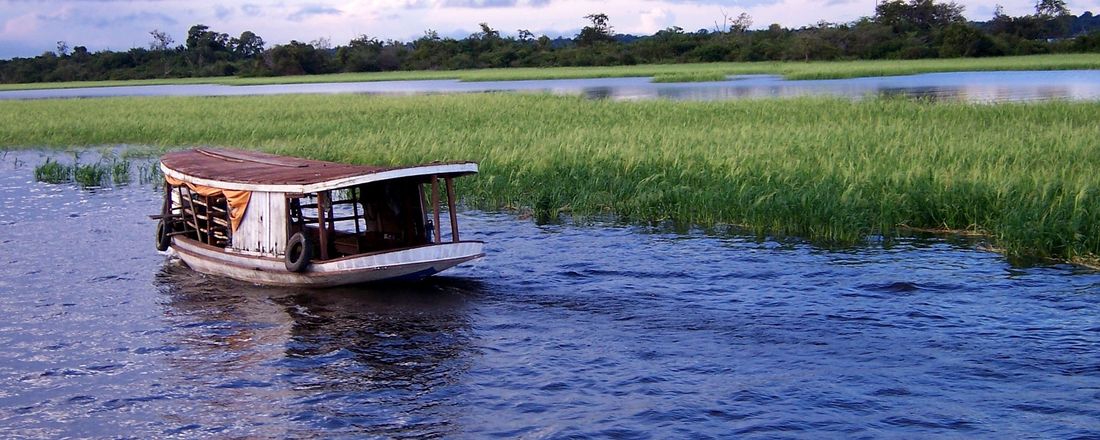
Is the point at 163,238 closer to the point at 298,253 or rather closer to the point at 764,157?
the point at 298,253

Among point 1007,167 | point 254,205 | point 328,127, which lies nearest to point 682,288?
point 254,205

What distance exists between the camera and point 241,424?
9.03 meters

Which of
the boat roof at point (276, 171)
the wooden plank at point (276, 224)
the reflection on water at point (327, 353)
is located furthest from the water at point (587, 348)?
the boat roof at point (276, 171)

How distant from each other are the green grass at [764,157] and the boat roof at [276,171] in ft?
16.0

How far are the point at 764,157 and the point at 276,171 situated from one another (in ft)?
31.2

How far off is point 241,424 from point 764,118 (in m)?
22.8

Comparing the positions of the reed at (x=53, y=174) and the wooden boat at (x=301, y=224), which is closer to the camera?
the wooden boat at (x=301, y=224)

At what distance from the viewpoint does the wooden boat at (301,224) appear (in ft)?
43.0

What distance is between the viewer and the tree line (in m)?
85.1

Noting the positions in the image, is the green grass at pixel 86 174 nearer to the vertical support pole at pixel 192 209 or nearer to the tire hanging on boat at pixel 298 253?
the vertical support pole at pixel 192 209

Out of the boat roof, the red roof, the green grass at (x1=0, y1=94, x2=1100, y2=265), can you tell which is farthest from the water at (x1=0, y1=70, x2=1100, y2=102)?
the boat roof

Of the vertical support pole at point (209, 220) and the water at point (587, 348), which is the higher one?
the vertical support pole at point (209, 220)

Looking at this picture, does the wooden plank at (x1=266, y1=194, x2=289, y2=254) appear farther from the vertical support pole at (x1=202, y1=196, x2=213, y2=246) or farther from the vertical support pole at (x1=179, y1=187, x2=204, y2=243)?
the vertical support pole at (x1=179, y1=187, x2=204, y2=243)

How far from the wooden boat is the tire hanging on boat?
0.04ft
